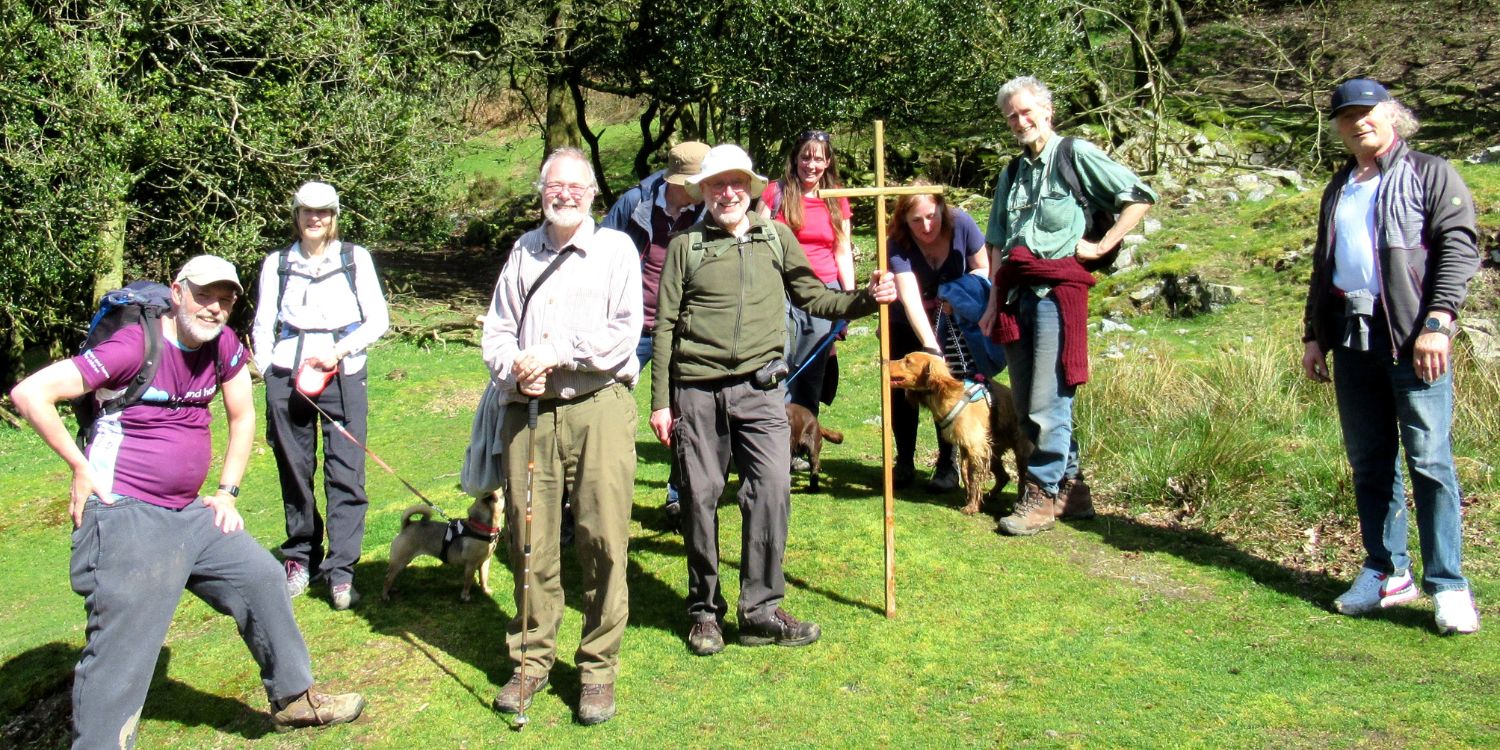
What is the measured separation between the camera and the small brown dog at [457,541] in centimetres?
581

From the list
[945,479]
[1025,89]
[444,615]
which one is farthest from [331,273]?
[945,479]

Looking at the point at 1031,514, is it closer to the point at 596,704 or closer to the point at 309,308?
the point at 596,704

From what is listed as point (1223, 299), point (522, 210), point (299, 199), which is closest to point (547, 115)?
point (522, 210)

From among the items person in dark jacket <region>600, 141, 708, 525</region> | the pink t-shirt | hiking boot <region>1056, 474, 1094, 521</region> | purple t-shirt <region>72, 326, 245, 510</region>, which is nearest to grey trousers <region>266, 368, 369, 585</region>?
purple t-shirt <region>72, 326, 245, 510</region>

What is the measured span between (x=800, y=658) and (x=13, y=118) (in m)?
10.7

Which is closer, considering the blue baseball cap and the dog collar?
the blue baseball cap

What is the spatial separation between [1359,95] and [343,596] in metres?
5.16

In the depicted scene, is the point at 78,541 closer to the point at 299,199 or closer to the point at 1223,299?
the point at 299,199

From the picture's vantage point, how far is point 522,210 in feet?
85.9

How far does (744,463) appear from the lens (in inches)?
199

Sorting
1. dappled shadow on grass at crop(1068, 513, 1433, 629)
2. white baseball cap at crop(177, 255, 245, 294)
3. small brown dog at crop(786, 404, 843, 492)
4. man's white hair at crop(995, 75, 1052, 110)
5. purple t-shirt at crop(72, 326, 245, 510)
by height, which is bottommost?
dappled shadow on grass at crop(1068, 513, 1433, 629)

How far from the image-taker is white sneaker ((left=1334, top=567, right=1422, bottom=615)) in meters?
5.10

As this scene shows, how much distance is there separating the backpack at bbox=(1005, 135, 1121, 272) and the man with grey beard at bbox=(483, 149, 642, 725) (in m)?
2.42

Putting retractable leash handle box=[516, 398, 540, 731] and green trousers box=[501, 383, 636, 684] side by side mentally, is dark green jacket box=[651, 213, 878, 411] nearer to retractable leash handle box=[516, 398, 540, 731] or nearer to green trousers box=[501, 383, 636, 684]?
green trousers box=[501, 383, 636, 684]
